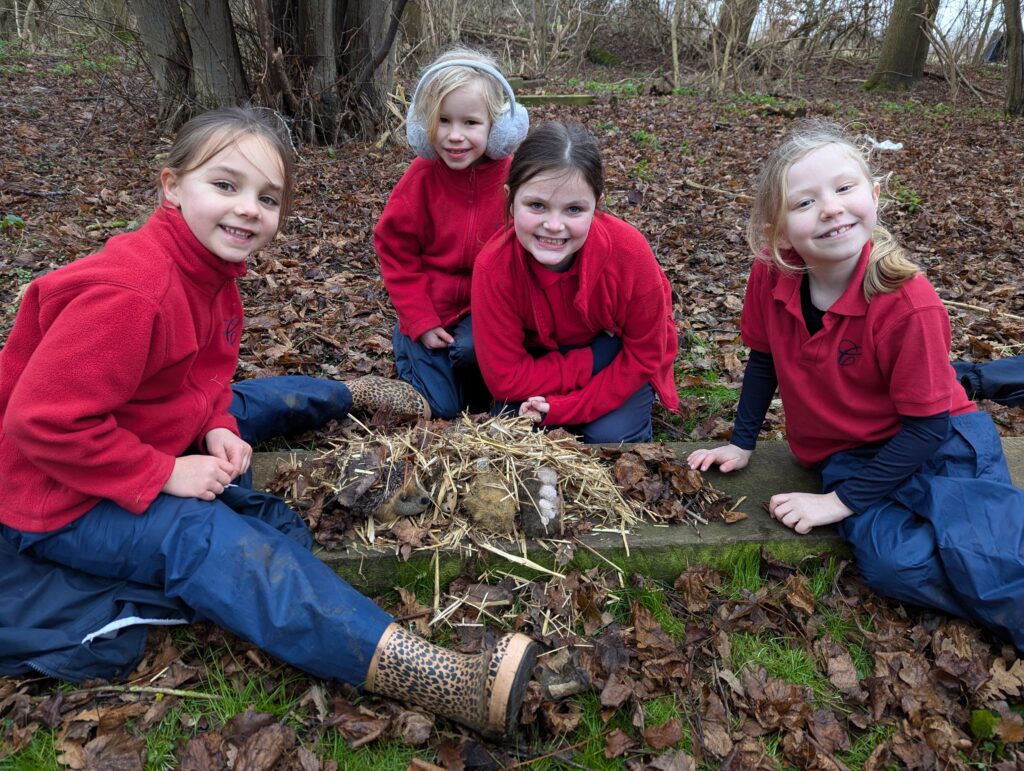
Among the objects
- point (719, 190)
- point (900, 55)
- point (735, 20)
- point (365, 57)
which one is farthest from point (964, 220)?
point (900, 55)

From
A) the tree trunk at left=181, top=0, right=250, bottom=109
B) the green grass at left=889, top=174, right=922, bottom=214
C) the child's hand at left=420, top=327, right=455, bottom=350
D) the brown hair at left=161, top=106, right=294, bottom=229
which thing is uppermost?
the tree trunk at left=181, top=0, right=250, bottom=109

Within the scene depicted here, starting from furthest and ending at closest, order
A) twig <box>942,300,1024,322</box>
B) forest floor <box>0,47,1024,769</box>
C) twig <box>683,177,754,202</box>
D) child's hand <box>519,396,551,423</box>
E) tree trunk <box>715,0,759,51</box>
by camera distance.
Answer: tree trunk <box>715,0,759,51</box> < twig <box>683,177,754,202</box> < twig <box>942,300,1024,322</box> < child's hand <box>519,396,551,423</box> < forest floor <box>0,47,1024,769</box>

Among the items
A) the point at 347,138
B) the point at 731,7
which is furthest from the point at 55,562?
the point at 731,7

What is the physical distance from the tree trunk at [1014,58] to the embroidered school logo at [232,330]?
1458 centimetres

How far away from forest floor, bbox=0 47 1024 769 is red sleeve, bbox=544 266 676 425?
55 cm

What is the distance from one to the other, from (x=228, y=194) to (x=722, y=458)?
90.1 inches

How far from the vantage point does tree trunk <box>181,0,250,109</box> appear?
7945 mm

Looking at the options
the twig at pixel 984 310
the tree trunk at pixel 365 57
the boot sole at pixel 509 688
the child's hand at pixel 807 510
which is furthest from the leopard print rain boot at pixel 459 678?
the tree trunk at pixel 365 57

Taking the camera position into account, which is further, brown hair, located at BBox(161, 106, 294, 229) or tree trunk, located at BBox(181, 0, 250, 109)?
tree trunk, located at BBox(181, 0, 250, 109)

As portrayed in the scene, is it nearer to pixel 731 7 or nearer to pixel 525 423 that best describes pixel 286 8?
pixel 525 423

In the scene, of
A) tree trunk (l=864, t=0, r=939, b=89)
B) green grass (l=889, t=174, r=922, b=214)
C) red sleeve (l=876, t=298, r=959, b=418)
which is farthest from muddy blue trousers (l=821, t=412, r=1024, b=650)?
tree trunk (l=864, t=0, r=939, b=89)

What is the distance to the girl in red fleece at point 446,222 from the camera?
3643 mm

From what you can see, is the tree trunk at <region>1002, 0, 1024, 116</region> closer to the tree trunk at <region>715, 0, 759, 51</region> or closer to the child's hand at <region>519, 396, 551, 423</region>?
the tree trunk at <region>715, 0, 759, 51</region>

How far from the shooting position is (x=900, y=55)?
53.3 feet
